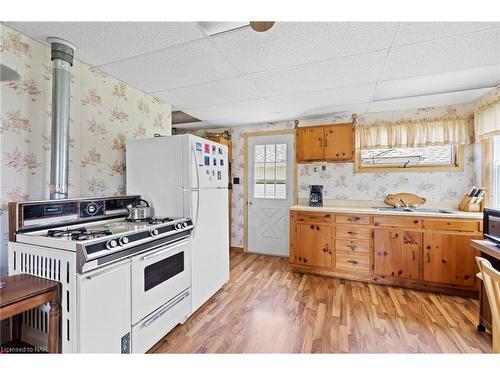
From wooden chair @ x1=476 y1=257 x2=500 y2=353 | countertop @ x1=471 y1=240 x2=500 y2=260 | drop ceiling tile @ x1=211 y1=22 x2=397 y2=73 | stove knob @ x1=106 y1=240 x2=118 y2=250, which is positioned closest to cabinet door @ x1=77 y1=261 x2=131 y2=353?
stove knob @ x1=106 y1=240 x2=118 y2=250

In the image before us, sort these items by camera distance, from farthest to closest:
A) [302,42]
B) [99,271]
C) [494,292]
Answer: [302,42]
[99,271]
[494,292]

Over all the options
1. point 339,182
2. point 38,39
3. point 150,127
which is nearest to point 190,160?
point 150,127

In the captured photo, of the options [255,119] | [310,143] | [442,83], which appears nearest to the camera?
[442,83]

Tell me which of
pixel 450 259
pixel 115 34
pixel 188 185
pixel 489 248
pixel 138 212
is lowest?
pixel 450 259

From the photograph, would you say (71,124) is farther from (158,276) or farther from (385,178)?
(385,178)

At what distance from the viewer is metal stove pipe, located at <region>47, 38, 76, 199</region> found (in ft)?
5.25

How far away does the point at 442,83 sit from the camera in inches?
89.7

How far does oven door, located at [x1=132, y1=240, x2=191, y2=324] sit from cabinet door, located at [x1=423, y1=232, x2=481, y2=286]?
2.64 meters

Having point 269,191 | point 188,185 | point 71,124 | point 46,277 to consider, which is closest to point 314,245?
point 269,191

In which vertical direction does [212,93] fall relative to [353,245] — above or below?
above

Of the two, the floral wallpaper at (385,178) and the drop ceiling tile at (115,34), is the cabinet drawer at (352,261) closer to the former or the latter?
the floral wallpaper at (385,178)

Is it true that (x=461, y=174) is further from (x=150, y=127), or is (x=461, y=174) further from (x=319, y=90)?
(x=150, y=127)

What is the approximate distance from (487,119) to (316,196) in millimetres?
2043
